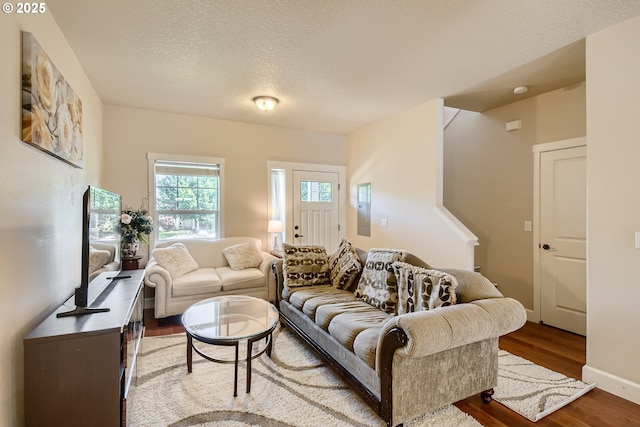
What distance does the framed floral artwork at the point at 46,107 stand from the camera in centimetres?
164

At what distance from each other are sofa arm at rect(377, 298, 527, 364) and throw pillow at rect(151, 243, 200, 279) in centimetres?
287

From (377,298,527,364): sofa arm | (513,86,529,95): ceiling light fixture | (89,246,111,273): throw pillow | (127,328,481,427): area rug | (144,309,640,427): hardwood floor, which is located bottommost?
(144,309,640,427): hardwood floor

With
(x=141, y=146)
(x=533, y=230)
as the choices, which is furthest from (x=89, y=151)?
(x=533, y=230)

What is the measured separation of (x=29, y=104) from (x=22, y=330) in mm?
1229

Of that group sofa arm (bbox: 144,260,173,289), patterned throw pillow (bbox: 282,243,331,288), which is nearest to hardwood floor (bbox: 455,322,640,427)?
patterned throw pillow (bbox: 282,243,331,288)

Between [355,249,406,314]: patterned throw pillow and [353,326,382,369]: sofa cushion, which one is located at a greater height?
[355,249,406,314]: patterned throw pillow

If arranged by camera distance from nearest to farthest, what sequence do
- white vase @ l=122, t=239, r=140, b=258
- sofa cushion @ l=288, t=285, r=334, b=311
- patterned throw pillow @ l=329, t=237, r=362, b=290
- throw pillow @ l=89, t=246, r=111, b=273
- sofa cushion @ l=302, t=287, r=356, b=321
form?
throw pillow @ l=89, t=246, r=111, b=273 → sofa cushion @ l=302, t=287, r=356, b=321 → sofa cushion @ l=288, t=285, r=334, b=311 → patterned throw pillow @ l=329, t=237, r=362, b=290 → white vase @ l=122, t=239, r=140, b=258

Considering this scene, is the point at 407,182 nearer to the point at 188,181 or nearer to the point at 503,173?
the point at 503,173

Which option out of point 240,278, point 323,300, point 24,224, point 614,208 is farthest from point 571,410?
point 24,224

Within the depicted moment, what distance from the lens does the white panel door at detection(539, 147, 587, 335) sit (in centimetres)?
322

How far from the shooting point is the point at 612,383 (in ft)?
7.15

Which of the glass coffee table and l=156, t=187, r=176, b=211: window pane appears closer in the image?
the glass coffee table

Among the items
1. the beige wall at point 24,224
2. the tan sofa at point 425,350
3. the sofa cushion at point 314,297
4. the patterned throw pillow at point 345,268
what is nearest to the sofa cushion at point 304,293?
the sofa cushion at point 314,297

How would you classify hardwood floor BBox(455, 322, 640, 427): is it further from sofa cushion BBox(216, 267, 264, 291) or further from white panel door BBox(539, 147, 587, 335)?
sofa cushion BBox(216, 267, 264, 291)
